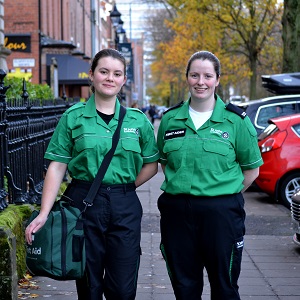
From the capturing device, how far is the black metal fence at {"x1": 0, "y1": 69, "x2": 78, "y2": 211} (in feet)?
23.5

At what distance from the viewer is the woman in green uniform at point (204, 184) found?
501 cm

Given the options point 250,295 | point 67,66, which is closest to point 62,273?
point 250,295

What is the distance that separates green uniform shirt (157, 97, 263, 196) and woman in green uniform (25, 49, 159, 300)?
232mm

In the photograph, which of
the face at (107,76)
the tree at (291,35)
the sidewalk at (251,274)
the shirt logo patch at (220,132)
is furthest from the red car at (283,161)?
the tree at (291,35)

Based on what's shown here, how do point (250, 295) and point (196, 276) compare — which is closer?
point (196, 276)

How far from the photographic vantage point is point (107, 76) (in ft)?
16.3

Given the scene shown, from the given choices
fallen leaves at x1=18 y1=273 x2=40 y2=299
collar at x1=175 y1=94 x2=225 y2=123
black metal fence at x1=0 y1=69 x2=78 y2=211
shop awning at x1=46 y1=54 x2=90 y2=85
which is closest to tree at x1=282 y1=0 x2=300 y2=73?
shop awning at x1=46 y1=54 x2=90 y2=85

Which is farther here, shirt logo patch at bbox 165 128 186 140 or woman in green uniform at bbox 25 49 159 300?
shirt logo patch at bbox 165 128 186 140

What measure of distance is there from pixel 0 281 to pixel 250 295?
231 cm

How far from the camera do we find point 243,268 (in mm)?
8273

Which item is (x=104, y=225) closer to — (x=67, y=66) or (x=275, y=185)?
(x=275, y=185)

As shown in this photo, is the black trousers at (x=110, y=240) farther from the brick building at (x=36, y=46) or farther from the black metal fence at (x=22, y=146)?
the brick building at (x=36, y=46)

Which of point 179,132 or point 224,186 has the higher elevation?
point 179,132

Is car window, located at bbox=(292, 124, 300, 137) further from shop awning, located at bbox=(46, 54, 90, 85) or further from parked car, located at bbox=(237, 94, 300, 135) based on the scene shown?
shop awning, located at bbox=(46, 54, 90, 85)
